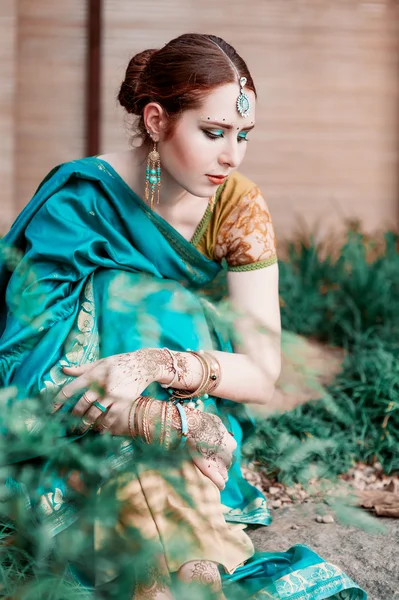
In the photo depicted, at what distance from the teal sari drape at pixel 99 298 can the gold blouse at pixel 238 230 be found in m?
0.05

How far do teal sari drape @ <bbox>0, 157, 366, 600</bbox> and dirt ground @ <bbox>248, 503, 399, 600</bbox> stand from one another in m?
0.12

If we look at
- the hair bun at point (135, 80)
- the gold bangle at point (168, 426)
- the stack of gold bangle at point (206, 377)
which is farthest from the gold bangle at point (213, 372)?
the hair bun at point (135, 80)

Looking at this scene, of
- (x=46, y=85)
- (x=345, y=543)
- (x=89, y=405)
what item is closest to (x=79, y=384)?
(x=89, y=405)

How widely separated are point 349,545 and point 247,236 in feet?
2.94

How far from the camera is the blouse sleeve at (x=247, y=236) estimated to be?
84.0 inches

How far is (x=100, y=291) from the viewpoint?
206 centimetres

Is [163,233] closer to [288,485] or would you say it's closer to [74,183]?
[74,183]

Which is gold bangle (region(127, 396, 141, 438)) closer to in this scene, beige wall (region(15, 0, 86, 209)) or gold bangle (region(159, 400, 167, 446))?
gold bangle (region(159, 400, 167, 446))

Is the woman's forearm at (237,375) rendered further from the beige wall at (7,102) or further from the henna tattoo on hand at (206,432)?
the beige wall at (7,102)

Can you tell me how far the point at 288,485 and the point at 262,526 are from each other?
13.5 inches

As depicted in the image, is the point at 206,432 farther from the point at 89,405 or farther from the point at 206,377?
the point at 89,405

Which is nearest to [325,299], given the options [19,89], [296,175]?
[296,175]

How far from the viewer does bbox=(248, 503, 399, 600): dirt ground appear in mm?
2088

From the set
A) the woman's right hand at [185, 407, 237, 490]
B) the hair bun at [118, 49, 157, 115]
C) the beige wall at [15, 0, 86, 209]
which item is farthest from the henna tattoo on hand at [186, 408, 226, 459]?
the beige wall at [15, 0, 86, 209]
